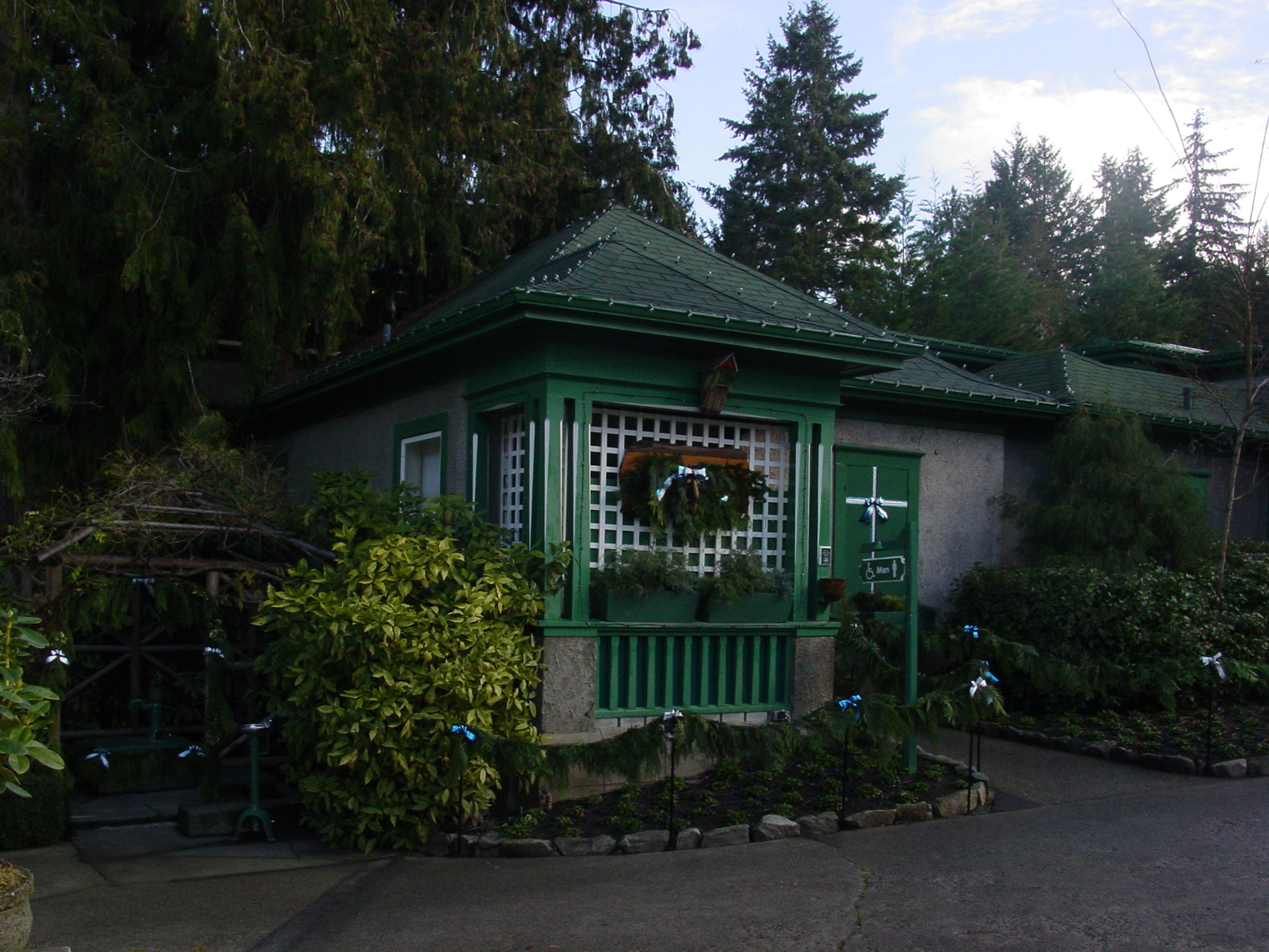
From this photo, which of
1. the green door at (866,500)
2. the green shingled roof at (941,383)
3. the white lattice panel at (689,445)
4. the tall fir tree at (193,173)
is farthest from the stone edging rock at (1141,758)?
the tall fir tree at (193,173)

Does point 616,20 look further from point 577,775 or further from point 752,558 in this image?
point 577,775

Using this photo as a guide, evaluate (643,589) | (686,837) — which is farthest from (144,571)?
(686,837)

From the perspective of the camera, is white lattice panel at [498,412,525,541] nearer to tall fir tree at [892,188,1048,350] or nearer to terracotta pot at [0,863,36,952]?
terracotta pot at [0,863,36,952]

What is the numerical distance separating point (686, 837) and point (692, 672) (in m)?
1.71

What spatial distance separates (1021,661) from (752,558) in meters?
2.28

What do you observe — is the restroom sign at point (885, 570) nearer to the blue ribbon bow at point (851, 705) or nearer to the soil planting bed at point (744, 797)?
the blue ribbon bow at point (851, 705)

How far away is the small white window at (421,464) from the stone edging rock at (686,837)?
3835 millimetres

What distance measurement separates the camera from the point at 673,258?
31.6 ft

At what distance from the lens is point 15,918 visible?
422cm

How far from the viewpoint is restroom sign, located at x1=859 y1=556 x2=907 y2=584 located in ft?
24.5

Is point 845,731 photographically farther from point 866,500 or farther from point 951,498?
point 951,498

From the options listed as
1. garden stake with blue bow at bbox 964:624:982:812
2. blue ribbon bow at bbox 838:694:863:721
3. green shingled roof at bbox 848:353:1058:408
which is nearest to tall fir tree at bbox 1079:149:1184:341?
green shingled roof at bbox 848:353:1058:408

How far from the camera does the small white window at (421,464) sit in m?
9.85

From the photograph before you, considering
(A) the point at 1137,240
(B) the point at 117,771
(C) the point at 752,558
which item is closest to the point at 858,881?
(C) the point at 752,558
